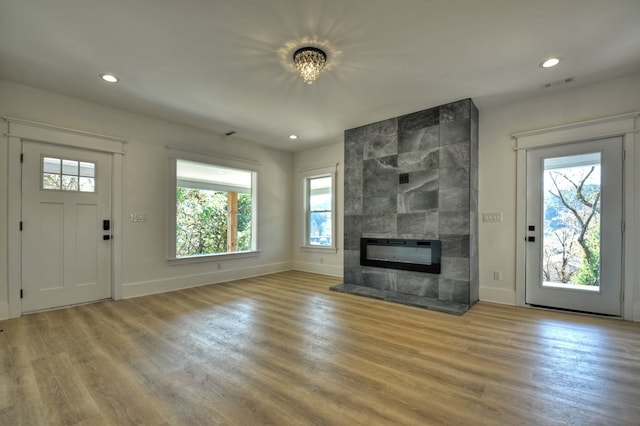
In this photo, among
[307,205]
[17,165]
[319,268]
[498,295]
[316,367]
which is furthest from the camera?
[307,205]

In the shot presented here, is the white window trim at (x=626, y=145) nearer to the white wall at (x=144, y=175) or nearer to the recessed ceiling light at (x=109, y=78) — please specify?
the white wall at (x=144, y=175)

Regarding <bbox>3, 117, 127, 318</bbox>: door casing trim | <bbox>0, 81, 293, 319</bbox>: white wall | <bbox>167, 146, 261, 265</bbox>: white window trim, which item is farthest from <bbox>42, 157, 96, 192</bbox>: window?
<bbox>167, 146, 261, 265</bbox>: white window trim

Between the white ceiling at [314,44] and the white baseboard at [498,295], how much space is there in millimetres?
2603

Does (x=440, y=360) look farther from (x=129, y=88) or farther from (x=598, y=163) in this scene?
(x=129, y=88)

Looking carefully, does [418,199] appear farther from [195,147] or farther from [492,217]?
[195,147]

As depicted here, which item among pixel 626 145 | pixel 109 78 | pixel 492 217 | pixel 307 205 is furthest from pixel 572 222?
pixel 109 78

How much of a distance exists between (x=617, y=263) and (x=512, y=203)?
48.7 inches

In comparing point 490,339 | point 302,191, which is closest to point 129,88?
point 302,191

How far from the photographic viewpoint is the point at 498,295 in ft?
12.9

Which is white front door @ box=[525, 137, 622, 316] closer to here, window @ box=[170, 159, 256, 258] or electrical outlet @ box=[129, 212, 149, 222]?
window @ box=[170, 159, 256, 258]

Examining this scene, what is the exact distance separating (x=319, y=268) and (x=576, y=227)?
4.27 metres

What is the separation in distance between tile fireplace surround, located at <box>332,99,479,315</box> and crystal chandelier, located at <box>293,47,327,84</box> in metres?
2.08

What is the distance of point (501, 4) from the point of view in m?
2.12

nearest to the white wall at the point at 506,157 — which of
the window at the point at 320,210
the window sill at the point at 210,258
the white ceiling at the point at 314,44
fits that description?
the white ceiling at the point at 314,44
